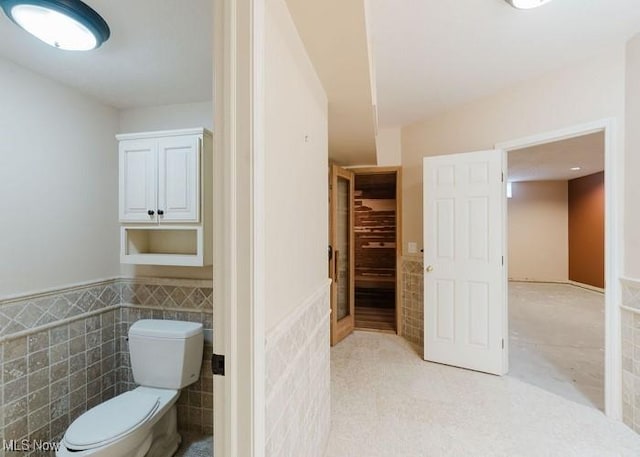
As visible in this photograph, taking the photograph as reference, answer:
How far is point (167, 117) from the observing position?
2242 millimetres

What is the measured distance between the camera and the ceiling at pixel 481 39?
1.69m

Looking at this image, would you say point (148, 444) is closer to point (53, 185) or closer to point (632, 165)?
point (53, 185)

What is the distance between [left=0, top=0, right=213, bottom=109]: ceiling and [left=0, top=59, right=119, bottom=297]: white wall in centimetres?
14

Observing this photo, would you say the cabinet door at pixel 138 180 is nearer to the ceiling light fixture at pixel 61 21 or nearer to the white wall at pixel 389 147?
the ceiling light fixture at pixel 61 21

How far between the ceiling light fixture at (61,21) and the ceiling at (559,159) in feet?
12.5

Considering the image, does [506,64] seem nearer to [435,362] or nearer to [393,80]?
[393,80]

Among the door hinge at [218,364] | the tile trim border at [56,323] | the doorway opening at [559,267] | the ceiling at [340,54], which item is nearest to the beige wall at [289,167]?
the ceiling at [340,54]

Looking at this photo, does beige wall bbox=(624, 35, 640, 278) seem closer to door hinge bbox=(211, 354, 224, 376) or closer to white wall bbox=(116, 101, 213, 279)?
door hinge bbox=(211, 354, 224, 376)

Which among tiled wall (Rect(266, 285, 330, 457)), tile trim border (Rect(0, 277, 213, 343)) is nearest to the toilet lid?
tile trim border (Rect(0, 277, 213, 343))

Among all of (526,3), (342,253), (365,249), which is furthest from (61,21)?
(365,249)

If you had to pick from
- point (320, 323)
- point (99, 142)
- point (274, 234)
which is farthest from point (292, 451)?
point (99, 142)

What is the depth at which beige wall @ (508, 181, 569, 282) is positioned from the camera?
263 inches

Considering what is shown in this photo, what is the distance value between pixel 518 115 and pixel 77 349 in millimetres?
3877

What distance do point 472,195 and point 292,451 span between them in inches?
96.8
